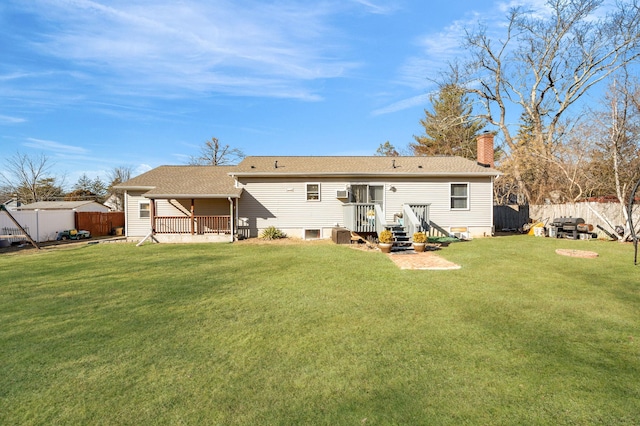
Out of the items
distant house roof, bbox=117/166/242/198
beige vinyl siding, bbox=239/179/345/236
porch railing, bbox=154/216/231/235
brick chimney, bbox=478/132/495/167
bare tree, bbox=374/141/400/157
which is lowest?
porch railing, bbox=154/216/231/235

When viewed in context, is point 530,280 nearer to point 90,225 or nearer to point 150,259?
point 150,259

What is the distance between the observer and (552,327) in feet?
14.0

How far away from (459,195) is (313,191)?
738cm

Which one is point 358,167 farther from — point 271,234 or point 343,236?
point 271,234

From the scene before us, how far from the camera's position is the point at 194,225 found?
14.7 metres

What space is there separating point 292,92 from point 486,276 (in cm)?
1684

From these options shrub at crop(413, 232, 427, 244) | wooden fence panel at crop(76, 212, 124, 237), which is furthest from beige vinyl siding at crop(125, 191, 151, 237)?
shrub at crop(413, 232, 427, 244)

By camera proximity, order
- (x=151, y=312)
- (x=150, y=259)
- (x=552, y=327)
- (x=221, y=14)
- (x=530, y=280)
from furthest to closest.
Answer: (x=221, y=14) < (x=150, y=259) < (x=530, y=280) < (x=151, y=312) < (x=552, y=327)

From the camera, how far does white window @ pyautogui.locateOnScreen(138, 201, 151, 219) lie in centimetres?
1565

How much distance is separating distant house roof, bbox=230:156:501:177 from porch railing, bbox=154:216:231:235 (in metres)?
2.52

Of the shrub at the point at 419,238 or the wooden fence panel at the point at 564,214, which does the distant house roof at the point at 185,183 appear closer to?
the shrub at the point at 419,238

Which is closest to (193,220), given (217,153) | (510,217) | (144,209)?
(144,209)

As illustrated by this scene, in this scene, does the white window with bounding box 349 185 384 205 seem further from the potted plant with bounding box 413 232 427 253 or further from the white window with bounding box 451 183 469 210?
the potted plant with bounding box 413 232 427 253

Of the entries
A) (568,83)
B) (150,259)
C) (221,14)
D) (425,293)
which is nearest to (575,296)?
(425,293)
